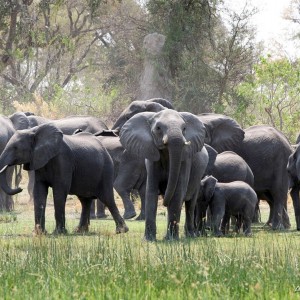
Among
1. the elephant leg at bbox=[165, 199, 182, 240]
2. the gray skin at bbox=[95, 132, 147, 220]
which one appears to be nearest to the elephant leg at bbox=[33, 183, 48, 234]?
the elephant leg at bbox=[165, 199, 182, 240]

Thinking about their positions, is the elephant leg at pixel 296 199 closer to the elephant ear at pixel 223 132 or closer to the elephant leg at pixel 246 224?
the elephant leg at pixel 246 224

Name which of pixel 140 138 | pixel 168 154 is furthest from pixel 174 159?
pixel 140 138

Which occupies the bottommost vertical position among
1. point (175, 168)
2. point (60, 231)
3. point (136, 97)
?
point (60, 231)

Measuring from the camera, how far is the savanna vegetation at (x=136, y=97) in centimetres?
788

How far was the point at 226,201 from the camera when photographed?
1377cm

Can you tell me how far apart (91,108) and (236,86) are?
25.8ft

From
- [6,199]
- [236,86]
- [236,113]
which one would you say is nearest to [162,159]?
[6,199]

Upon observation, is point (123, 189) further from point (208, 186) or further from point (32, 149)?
point (208, 186)

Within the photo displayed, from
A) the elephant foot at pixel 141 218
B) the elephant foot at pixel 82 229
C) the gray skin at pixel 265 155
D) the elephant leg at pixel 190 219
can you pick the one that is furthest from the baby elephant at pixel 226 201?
the elephant foot at pixel 141 218

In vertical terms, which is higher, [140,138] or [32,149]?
[140,138]

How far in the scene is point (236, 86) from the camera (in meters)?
32.4

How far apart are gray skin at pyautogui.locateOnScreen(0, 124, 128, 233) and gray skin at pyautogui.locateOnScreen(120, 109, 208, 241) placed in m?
1.30

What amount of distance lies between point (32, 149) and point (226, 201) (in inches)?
101

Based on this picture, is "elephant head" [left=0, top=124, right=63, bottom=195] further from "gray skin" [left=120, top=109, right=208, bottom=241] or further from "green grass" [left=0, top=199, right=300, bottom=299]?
"green grass" [left=0, top=199, right=300, bottom=299]
